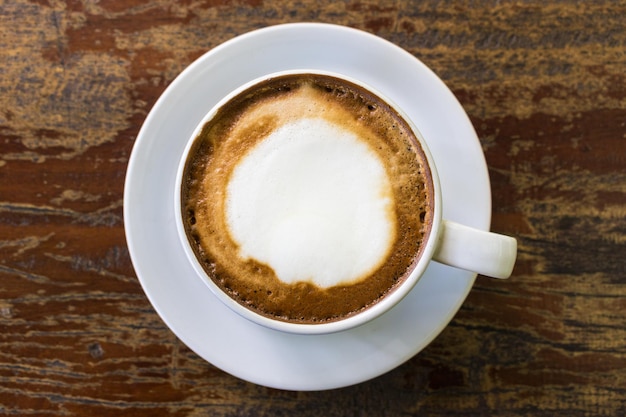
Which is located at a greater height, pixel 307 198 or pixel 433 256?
pixel 307 198

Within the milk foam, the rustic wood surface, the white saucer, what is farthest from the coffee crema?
the rustic wood surface

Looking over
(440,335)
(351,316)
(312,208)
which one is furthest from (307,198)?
(440,335)

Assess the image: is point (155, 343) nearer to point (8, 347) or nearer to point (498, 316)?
point (8, 347)

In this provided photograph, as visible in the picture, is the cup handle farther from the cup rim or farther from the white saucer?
the white saucer

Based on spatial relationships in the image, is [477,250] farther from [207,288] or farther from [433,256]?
[207,288]

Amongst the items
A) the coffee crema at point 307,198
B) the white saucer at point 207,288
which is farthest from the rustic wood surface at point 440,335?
the coffee crema at point 307,198

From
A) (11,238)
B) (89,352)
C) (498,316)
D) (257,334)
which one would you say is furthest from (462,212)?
(11,238)

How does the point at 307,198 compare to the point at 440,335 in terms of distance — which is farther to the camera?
the point at 440,335
